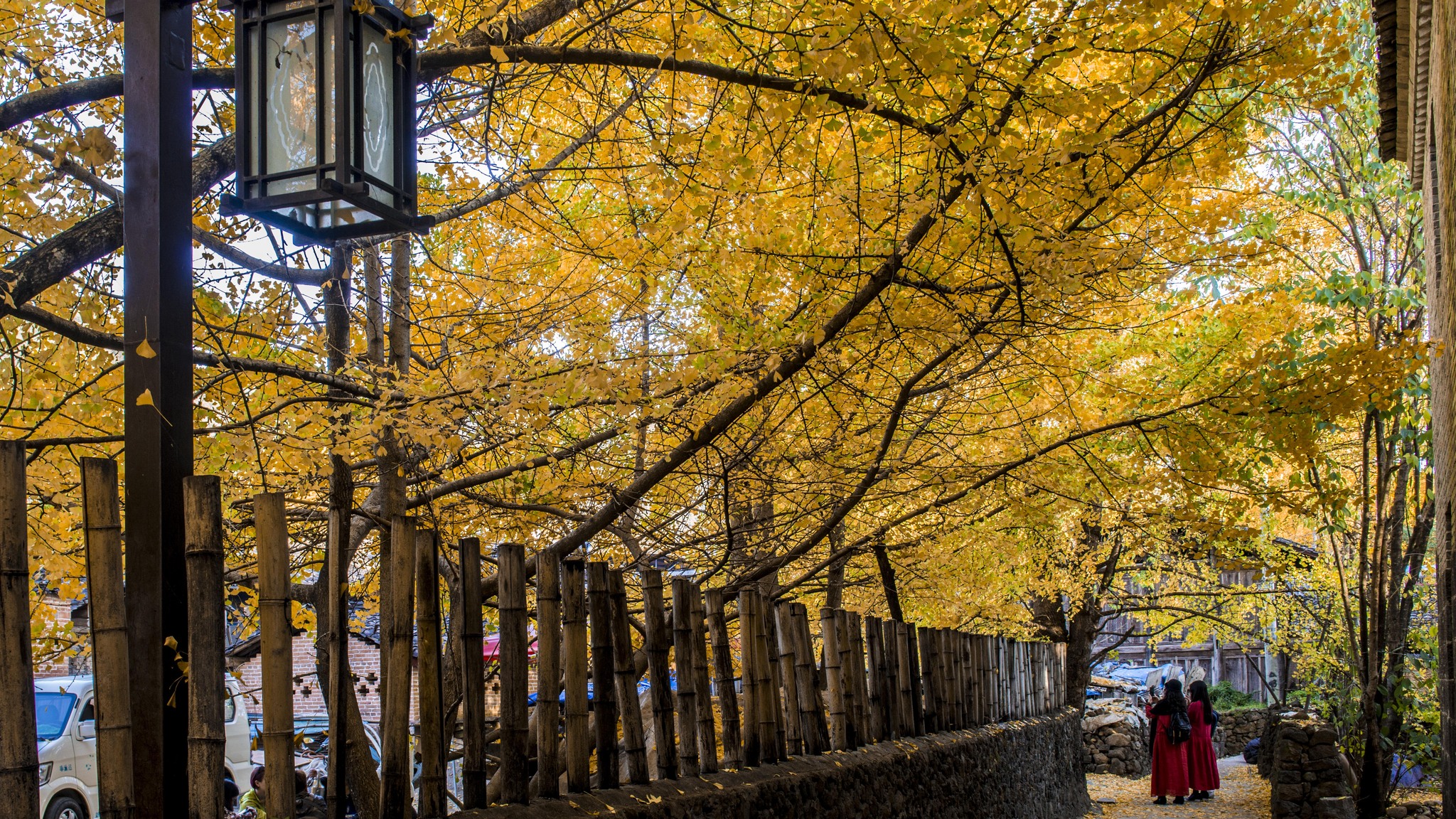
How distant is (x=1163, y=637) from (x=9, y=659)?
36762mm

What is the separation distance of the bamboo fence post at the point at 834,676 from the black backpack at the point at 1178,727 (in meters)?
9.79

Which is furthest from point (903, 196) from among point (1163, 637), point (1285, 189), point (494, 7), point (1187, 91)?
point (1163, 637)

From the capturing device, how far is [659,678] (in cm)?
423

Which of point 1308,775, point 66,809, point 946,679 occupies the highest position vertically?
point 946,679

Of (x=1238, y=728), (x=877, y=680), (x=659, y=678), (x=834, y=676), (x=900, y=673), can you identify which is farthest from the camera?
(x=1238, y=728)

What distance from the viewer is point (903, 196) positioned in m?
4.88

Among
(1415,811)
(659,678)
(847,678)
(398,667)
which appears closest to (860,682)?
(847,678)

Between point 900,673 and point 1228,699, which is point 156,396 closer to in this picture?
point 900,673

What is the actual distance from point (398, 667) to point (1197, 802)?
14505 mm

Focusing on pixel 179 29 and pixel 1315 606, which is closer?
pixel 179 29

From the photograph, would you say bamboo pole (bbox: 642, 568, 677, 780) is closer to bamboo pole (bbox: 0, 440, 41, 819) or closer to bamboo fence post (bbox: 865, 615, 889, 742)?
bamboo pole (bbox: 0, 440, 41, 819)

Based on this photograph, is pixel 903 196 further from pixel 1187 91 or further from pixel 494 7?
pixel 494 7

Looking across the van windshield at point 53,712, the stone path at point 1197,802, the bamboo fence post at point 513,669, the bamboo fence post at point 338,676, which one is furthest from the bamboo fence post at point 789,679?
the stone path at point 1197,802

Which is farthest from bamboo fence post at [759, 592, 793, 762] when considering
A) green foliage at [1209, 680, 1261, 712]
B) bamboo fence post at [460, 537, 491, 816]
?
green foliage at [1209, 680, 1261, 712]
